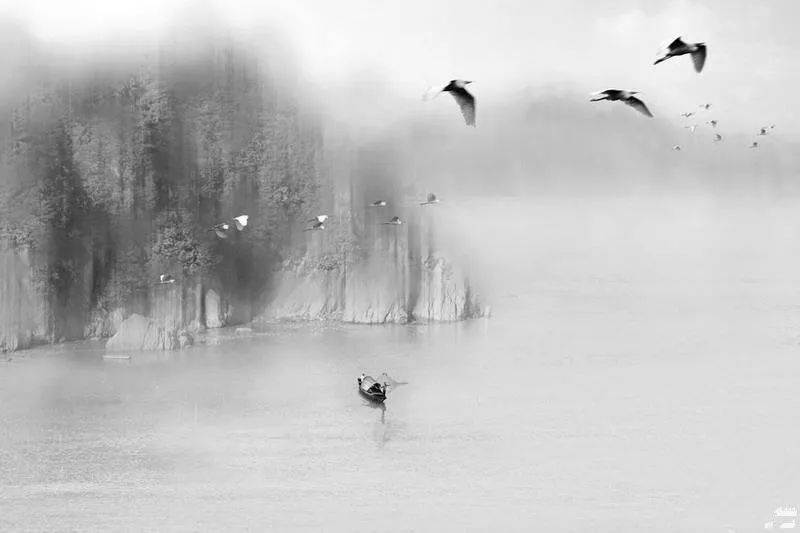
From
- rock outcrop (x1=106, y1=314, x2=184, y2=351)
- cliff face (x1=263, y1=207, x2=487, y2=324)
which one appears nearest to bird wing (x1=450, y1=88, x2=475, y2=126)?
rock outcrop (x1=106, y1=314, x2=184, y2=351)

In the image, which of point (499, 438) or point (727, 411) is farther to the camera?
point (727, 411)

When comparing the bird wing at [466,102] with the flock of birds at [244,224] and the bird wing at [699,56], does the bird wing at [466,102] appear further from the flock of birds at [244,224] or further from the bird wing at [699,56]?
the flock of birds at [244,224]

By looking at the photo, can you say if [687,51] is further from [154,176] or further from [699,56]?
[154,176]

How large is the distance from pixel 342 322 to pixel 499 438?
4260 centimetres

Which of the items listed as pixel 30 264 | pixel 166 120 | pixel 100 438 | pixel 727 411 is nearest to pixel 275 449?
pixel 100 438

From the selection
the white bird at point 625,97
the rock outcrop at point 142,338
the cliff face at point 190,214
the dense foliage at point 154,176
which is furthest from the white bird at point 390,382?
the white bird at point 625,97

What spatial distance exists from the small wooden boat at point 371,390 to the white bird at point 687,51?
3652 cm

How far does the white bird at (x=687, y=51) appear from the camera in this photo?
25013 mm

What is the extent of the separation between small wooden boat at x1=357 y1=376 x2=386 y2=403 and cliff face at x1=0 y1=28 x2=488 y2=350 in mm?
23513

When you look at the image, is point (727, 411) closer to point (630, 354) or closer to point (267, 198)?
point (630, 354)

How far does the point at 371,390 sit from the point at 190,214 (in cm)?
3307

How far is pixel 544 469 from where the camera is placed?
49375mm

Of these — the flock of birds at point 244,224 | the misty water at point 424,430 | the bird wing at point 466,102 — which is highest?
the bird wing at point 466,102

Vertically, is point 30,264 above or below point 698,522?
above
